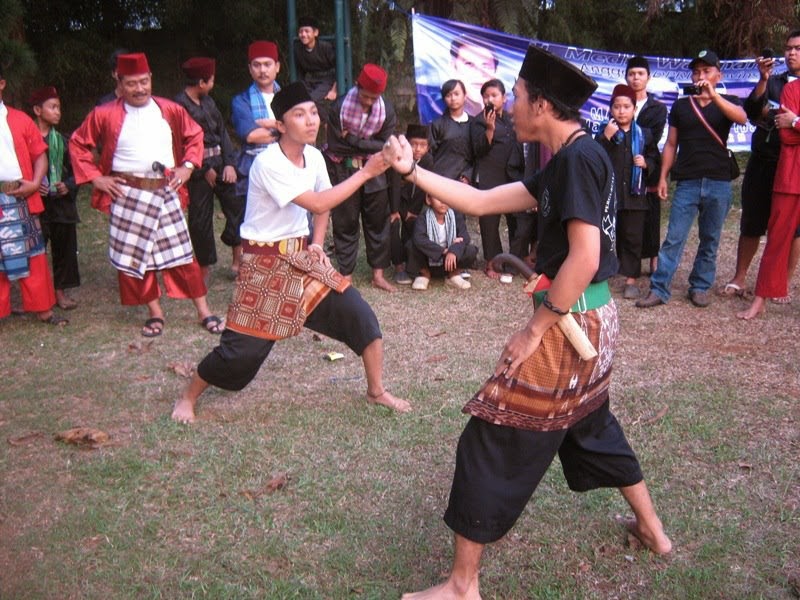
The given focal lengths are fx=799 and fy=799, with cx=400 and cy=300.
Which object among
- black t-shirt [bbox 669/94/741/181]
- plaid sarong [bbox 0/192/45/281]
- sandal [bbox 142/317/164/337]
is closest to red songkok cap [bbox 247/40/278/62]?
plaid sarong [bbox 0/192/45/281]

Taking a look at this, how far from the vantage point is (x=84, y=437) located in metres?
3.99

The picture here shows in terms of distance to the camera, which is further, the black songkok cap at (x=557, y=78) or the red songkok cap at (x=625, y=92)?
the red songkok cap at (x=625, y=92)

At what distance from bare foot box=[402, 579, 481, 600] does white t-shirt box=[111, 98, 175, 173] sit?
383 cm

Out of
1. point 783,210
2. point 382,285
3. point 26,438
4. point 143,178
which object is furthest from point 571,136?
point 382,285

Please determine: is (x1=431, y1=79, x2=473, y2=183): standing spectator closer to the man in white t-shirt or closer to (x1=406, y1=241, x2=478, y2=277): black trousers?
(x1=406, y1=241, x2=478, y2=277): black trousers

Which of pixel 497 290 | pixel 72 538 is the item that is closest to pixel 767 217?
pixel 497 290

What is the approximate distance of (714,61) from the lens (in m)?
5.82

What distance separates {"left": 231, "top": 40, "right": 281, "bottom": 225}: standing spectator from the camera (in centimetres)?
645

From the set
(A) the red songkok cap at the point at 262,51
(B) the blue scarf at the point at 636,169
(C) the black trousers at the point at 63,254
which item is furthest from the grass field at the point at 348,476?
(A) the red songkok cap at the point at 262,51

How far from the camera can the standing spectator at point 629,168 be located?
6.28 metres

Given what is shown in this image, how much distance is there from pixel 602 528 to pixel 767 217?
3.96 metres

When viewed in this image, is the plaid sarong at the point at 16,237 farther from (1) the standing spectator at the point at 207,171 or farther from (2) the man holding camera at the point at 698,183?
(2) the man holding camera at the point at 698,183

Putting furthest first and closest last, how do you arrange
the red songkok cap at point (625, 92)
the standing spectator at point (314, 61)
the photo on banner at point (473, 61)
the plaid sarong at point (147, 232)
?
the photo on banner at point (473, 61)
the standing spectator at point (314, 61)
the red songkok cap at point (625, 92)
the plaid sarong at point (147, 232)

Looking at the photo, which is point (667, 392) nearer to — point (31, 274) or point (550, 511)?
point (550, 511)
